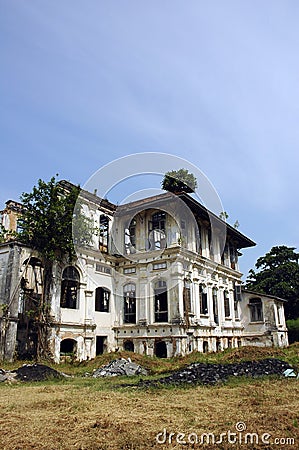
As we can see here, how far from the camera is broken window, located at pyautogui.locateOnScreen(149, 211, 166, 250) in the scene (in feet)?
70.0

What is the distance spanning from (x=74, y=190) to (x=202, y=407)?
1335cm

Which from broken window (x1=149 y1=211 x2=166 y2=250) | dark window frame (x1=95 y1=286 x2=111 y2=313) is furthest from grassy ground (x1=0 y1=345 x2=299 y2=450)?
broken window (x1=149 y1=211 x2=166 y2=250)

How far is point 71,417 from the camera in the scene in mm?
6742

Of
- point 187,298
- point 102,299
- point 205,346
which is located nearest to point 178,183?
point 187,298

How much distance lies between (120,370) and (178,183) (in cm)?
1298

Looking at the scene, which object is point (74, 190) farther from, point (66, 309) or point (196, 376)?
point (196, 376)

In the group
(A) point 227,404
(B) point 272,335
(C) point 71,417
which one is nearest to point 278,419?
(A) point 227,404

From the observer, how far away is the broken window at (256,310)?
26.7m

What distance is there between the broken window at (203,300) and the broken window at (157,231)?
3405 mm

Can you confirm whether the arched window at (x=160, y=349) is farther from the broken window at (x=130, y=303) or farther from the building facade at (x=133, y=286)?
the broken window at (x=130, y=303)

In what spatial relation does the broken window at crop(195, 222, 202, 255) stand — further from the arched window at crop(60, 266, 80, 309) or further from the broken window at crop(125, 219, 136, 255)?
the arched window at crop(60, 266, 80, 309)

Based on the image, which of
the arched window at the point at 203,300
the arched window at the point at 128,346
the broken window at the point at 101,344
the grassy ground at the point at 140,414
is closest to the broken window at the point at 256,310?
the arched window at the point at 203,300

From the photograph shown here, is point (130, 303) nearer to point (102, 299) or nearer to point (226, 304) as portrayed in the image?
point (102, 299)

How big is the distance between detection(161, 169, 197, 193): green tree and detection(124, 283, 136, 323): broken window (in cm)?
639
